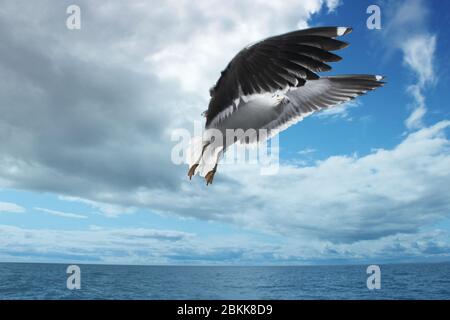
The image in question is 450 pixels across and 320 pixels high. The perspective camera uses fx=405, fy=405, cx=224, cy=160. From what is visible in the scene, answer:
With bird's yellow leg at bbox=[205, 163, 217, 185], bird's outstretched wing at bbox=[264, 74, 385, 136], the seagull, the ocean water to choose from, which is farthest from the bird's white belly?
the ocean water

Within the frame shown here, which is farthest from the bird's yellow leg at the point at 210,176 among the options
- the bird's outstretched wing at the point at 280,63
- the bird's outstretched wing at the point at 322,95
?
the bird's outstretched wing at the point at 322,95

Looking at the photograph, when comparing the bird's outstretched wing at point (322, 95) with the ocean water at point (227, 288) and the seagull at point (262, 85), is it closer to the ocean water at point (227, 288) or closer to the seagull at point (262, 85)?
the seagull at point (262, 85)

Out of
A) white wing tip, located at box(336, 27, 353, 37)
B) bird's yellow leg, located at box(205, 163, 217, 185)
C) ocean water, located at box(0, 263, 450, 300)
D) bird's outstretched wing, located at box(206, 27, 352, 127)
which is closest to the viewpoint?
white wing tip, located at box(336, 27, 353, 37)

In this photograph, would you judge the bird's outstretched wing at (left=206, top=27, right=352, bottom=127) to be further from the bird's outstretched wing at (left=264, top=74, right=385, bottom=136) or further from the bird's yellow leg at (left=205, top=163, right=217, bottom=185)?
the bird's outstretched wing at (left=264, top=74, right=385, bottom=136)

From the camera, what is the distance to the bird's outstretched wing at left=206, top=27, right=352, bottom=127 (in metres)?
3.34

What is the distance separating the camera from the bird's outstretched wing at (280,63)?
3.34 meters

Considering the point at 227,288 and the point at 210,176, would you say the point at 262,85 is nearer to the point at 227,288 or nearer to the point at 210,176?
the point at 210,176

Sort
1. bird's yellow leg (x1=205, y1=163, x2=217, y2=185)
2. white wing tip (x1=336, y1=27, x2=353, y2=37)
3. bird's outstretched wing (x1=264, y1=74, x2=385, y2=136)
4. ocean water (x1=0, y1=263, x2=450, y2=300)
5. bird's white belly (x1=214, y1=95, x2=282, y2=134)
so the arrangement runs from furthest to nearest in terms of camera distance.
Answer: ocean water (x1=0, y1=263, x2=450, y2=300) → bird's outstretched wing (x1=264, y1=74, x2=385, y2=136) → bird's yellow leg (x1=205, y1=163, x2=217, y2=185) → bird's white belly (x1=214, y1=95, x2=282, y2=134) → white wing tip (x1=336, y1=27, x2=353, y2=37)

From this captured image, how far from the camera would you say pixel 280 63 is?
3580 mm

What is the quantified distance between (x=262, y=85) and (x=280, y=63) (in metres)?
0.25

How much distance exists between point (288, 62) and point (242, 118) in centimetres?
92

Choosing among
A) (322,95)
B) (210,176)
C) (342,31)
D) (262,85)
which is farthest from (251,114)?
(322,95)

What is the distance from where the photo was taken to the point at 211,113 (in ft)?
14.1

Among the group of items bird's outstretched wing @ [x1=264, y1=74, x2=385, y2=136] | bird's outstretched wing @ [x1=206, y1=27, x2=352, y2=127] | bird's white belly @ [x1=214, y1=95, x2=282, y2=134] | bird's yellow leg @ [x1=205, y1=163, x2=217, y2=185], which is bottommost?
bird's yellow leg @ [x1=205, y1=163, x2=217, y2=185]
